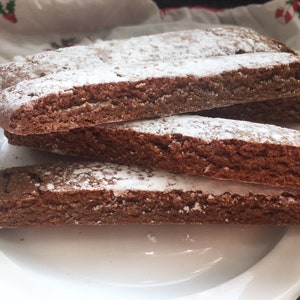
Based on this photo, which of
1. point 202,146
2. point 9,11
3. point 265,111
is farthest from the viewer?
point 9,11

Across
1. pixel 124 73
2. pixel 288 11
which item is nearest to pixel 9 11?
pixel 124 73

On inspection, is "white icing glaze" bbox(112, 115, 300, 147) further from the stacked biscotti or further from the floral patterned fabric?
the floral patterned fabric

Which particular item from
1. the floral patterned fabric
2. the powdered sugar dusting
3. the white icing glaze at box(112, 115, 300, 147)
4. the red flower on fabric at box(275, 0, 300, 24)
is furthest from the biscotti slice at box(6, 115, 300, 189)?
the red flower on fabric at box(275, 0, 300, 24)

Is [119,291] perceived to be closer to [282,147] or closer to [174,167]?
[174,167]

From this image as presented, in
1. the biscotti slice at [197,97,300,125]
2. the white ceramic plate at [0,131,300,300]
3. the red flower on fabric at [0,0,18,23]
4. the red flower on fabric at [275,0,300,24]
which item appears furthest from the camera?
the red flower on fabric at [275,0,300,24]

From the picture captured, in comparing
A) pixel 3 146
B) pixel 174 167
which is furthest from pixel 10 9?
pixel 174 167

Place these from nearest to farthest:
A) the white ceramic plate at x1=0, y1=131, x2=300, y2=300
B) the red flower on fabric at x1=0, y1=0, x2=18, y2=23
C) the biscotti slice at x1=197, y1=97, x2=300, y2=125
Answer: the white ceramic plate at x1=0, y1=131, x2=300, y2=300 < the biscotti slice at x1=197, y1=97, x2=300, y2=125 < the red flower on fabric at x1=0, y1=0, x2=18, y2=23

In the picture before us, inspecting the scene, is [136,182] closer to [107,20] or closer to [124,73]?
[124,73]
